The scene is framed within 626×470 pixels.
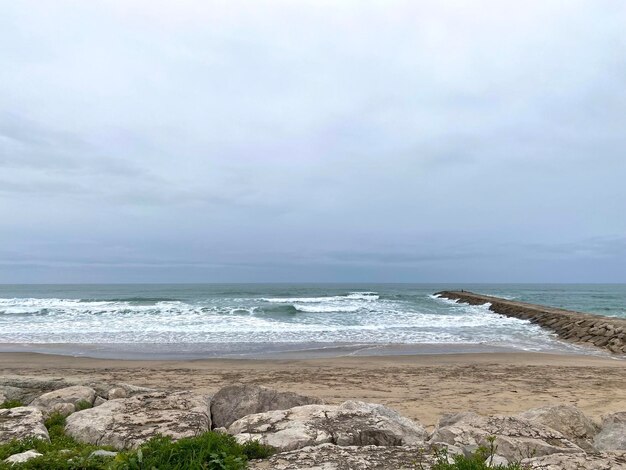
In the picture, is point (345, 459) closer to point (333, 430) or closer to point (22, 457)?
point (333, 430)

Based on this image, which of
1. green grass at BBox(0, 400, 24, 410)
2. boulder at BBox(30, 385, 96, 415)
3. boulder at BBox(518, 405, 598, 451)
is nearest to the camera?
boulder at BBox(518, 405, 598, 451)

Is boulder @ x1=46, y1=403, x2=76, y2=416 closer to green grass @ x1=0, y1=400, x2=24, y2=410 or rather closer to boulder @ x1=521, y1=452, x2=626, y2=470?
green grass @ x1=0, y1=400, x2=24, y2=410

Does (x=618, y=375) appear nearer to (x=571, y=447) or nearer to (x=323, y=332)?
(x=571, y=447)

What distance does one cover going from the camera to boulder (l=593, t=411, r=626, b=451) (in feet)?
15.3

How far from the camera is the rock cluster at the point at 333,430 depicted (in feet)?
11.9

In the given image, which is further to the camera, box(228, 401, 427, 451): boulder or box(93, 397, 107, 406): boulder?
box(93, 397, 107, 406): boulder

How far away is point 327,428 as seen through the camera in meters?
4.55

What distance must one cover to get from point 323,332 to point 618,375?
42.8 feet

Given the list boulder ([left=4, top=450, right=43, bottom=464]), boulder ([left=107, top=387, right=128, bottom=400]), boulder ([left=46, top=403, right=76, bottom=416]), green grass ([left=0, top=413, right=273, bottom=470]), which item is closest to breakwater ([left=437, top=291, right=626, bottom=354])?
boulder ([left=107, top=387, right=128, bottom=400])

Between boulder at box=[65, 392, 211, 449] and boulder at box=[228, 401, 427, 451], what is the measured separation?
1.84ft

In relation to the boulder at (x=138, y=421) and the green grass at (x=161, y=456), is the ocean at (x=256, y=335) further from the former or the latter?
the green grass at (x=161, y=456)

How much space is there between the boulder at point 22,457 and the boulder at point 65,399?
1693 millimetres

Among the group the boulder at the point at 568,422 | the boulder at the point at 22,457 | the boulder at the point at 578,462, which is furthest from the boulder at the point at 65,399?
the boulder at the point at 568,422

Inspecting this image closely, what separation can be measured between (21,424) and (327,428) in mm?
3331
